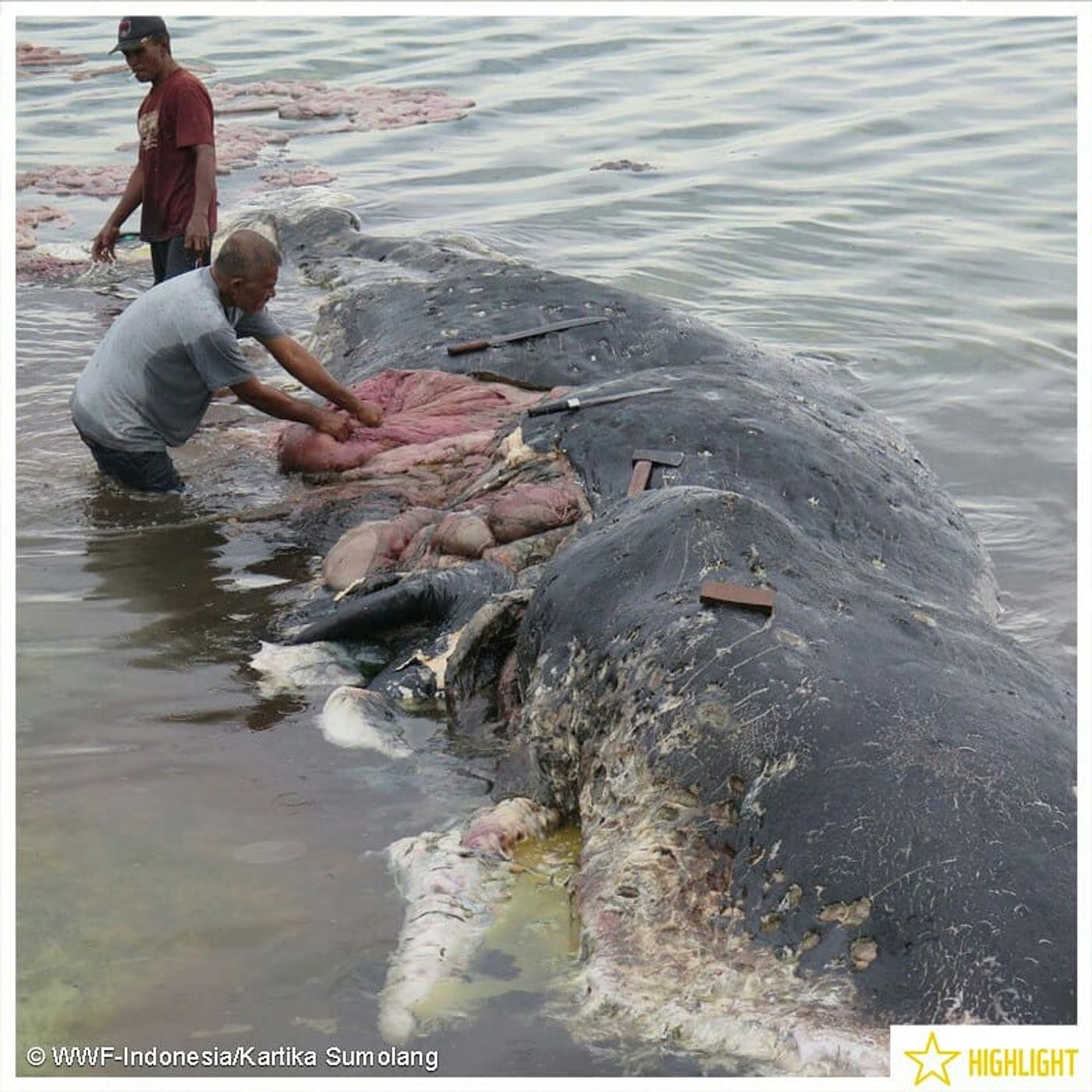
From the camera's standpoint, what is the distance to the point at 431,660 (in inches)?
224

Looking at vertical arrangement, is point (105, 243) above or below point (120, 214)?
below

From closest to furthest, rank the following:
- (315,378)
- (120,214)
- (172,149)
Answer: (315,378)
(172,149)
(120,214)

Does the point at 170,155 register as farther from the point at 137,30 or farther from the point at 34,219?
the point at 34,219

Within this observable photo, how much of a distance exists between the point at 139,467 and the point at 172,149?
3.09m

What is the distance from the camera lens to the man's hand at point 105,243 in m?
10.6

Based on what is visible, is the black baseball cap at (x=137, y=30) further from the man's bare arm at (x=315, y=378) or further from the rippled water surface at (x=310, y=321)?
the man's bare arm at (x=315, y=378)

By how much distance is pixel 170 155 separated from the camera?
392 inches

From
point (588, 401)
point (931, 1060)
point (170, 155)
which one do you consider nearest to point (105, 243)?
point (170, 155)

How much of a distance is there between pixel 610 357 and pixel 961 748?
12.9 ft

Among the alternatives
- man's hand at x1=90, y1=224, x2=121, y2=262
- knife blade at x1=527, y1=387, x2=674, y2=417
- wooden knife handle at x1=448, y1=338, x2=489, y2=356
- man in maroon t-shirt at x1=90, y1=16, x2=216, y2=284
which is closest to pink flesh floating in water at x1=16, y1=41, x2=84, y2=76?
man's hand at x1=90, y1=224, x2=121, y2=262

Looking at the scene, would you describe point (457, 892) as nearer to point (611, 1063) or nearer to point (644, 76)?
point (611, 1063)

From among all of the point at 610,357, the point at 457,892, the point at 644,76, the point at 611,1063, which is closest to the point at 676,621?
the point at 457,892

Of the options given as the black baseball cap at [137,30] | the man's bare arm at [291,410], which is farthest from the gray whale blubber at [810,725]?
the black baseball cap at [137,30]

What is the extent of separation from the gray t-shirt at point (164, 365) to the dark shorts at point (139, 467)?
→ 37 mm
